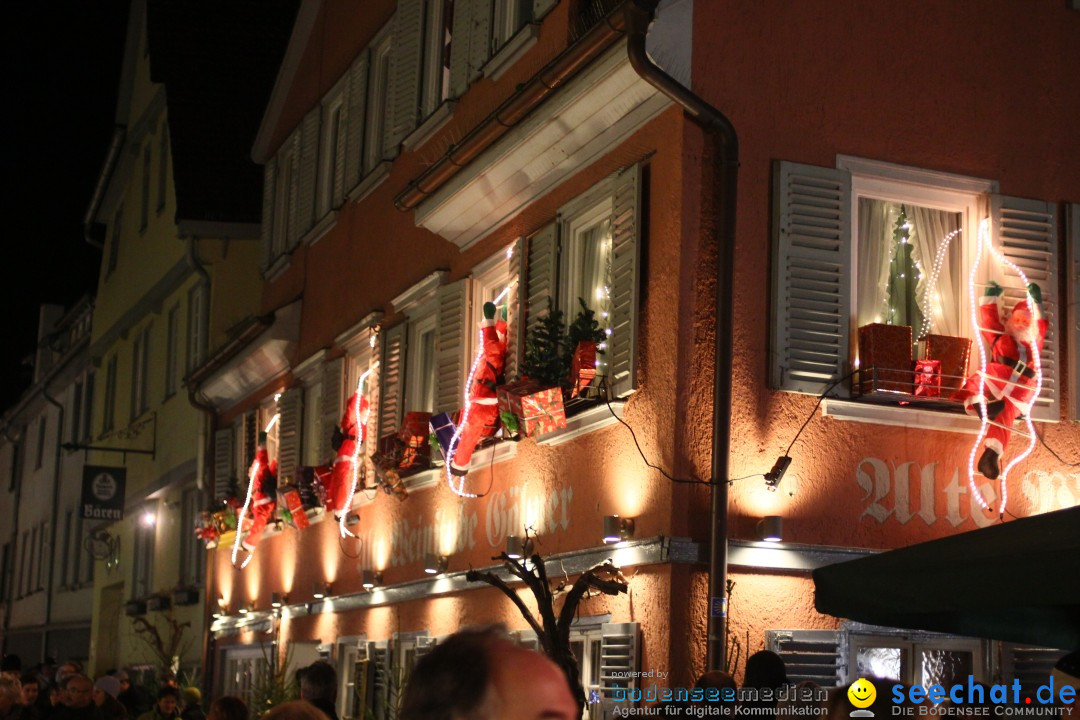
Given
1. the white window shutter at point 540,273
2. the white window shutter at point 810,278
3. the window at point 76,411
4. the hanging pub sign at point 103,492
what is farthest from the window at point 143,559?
the white window shutter at point 810,278

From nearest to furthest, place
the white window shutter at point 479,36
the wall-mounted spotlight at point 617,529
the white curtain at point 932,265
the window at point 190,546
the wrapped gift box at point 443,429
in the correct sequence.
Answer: the wall-mounted spotlight at point 617,529
the white curtain at point 932,265
the wrapped gift box at point 443,429
the white window shutter at point 479,36
the window at point 190,546

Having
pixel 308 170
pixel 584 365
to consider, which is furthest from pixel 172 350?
pixel 584 365

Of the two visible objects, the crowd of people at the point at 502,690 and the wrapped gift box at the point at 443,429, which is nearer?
the crowd of people at the point at 502,690

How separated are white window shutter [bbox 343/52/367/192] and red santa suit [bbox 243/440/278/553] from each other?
3623mm

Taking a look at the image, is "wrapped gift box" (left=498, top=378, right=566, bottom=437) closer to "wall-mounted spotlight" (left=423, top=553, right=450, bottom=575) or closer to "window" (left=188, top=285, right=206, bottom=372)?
"wall-mounted spotlight" (left=423, top=553, right=450, bottom=575)

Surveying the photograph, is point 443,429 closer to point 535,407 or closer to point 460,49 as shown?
point 535,407

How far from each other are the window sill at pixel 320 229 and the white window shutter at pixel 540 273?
21.8 feet

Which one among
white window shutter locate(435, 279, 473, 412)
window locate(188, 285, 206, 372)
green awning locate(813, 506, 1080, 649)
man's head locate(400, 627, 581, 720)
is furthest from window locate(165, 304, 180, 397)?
man's head locate(400, 627, 581, 720)

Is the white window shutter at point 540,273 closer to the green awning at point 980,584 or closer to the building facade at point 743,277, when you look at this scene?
the building facade at point 743,277

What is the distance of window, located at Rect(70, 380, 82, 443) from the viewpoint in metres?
36.7

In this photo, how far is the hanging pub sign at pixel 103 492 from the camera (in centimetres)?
2748

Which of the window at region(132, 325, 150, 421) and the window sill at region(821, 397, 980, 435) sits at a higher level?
the window at region(132, 325, 150, 421)

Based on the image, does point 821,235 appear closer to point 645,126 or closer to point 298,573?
point 645,126

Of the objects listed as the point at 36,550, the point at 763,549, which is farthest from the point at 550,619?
the point at 36,550
